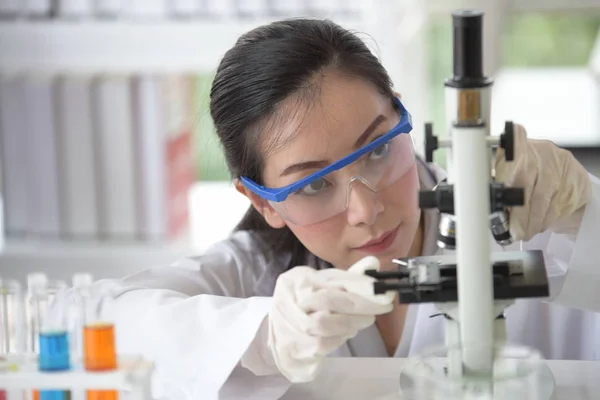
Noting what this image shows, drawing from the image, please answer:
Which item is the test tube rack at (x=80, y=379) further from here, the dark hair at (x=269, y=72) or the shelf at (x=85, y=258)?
the shelf at (x=85, y=258)

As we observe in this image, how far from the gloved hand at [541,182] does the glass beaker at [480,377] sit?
318mm

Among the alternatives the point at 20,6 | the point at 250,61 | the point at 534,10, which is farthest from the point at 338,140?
the point at 20,6

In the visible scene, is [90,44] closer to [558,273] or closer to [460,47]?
[558,273]

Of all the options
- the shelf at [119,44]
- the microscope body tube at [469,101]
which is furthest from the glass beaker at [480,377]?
the shelf at [119,44]

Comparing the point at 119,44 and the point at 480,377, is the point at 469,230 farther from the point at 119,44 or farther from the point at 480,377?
the point at 119,44

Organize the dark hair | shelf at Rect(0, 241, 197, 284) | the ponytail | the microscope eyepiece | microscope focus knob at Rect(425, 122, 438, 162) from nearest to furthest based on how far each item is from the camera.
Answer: the microscope eyepiece < microscope focus knob at Rect(425, 122, 438, 162) < the dark hair < the ponytail < shelf at Rect(0, 241, 197, 284)

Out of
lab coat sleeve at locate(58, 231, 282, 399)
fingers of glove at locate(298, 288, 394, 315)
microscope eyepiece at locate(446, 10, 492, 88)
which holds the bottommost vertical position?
lab coat sleeve at locate(58, 231, 282, 399)

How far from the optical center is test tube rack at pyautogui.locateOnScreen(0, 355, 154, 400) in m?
1.04

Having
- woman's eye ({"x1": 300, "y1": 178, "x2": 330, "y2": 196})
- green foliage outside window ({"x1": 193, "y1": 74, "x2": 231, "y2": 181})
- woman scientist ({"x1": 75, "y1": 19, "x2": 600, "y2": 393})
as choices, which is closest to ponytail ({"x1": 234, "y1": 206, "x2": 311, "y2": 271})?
woman scientist ({"x1": 75, "y1": 19, "x2": 600, "y2": 393})

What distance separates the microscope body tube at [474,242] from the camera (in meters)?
1.01

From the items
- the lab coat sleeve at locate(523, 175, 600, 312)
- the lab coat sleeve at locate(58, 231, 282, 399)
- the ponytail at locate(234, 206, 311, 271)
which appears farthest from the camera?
the ponytail at locate(234, 206, 311, 271)

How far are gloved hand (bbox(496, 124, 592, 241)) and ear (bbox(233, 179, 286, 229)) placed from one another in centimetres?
50

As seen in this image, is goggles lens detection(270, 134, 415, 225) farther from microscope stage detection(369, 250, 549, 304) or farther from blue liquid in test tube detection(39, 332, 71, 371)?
blue liquid in test tube detection(39, 332, 71, 371)

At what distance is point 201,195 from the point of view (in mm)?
3535
